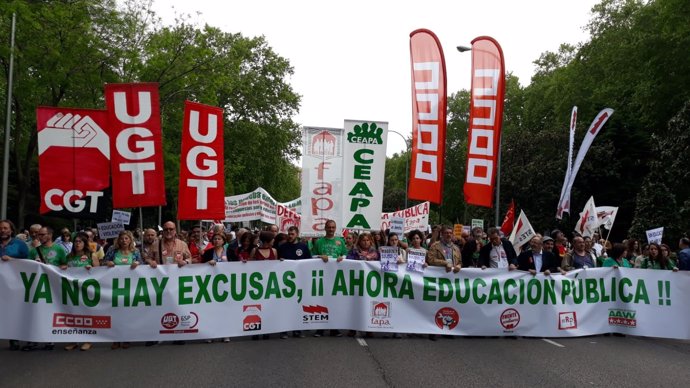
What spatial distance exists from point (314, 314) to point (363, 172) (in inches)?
141

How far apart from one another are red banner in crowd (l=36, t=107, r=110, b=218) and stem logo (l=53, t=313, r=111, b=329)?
2.26 meters

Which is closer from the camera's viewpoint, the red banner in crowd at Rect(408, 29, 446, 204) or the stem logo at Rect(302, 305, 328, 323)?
the stem logo at Rect(302, 305, 328, 323)

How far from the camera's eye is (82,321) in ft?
32.6

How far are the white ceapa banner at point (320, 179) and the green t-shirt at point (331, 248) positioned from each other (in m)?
1.79

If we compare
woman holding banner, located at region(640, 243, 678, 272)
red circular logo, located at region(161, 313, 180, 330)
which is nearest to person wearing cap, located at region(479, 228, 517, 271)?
woman holding banner, located at region(640, 243, 678, 272)

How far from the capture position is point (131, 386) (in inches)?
286

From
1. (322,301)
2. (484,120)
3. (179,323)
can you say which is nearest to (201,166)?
(179,323)

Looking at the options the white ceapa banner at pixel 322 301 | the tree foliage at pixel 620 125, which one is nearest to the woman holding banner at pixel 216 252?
the white ceapa banner at pixel 322 301

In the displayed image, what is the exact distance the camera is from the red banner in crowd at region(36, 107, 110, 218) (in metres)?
11.5

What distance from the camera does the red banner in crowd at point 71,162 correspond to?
1154 centimetres

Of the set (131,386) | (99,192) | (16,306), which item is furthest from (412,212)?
(131,386)

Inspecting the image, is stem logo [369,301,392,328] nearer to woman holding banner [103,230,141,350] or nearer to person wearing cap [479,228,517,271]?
person wearing cap [479,228,517,271]

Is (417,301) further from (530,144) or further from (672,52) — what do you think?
(530,144)

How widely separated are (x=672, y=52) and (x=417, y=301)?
28.6 metres
